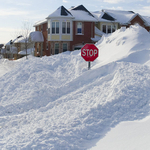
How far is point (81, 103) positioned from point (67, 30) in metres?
20.1

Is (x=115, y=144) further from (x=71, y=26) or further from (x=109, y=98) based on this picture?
(x=71, y=26)

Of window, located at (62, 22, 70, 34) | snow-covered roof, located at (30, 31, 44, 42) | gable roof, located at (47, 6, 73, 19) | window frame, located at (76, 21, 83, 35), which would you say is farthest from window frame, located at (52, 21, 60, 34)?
snow-covered roof, located at (30, 31, 44, 42)

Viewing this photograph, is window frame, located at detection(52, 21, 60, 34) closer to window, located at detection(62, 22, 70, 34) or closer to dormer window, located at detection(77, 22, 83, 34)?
window, located at detection(62, 22, 70, 34)

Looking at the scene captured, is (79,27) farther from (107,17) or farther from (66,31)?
(107,17)

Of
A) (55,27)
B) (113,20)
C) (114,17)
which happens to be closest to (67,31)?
(55,27)

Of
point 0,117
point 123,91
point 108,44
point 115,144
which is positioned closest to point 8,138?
point 0,117

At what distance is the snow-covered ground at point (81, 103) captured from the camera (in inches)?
213

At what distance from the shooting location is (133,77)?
816 cm

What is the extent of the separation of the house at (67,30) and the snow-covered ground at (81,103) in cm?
1410

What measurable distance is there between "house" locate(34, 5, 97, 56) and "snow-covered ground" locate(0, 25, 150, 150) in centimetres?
1410

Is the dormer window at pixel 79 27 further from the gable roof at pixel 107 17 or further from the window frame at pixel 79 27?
the gable roof at pixel 107 17

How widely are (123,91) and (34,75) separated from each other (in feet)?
18.0

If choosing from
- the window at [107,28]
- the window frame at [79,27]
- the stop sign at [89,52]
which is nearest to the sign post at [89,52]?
the stop sign at [89,52]

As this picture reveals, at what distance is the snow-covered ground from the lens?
5.41 m
